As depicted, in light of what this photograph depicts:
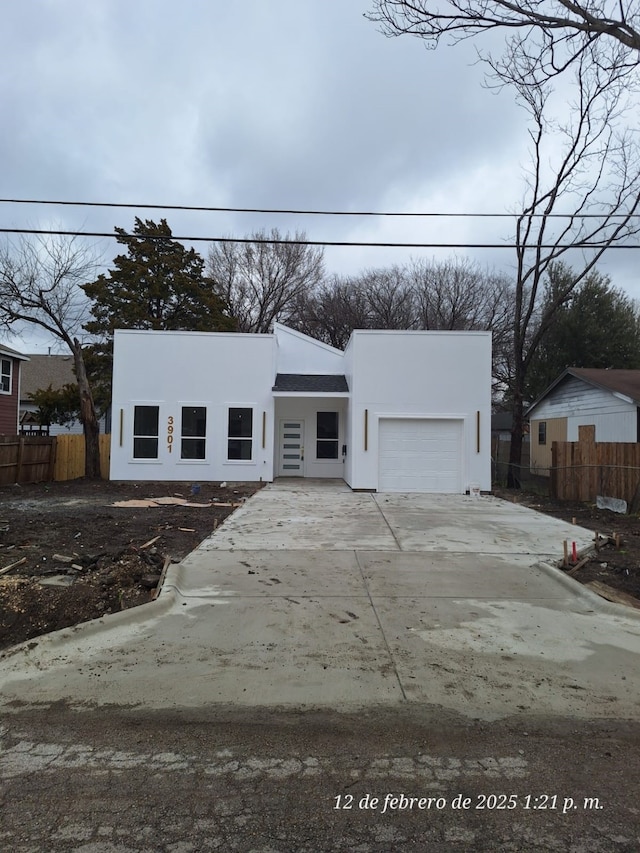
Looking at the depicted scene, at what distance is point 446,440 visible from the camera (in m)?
15.9

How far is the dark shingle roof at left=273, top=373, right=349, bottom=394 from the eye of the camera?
17.3 m

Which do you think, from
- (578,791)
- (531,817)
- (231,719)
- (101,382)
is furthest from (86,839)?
(101,382)

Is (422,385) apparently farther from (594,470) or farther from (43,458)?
(43,458)

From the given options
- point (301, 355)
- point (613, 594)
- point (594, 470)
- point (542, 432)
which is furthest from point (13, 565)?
point (542, 432)

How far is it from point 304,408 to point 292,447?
148cm

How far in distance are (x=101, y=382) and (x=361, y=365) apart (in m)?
18.9

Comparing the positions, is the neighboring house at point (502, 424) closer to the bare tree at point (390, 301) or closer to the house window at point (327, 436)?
the bare tree at point (390, 301)

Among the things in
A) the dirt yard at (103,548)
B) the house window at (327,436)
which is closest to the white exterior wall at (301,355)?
the house window at (327,436)

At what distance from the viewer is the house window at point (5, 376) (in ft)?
83.2

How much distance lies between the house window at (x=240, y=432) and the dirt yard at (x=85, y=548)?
2.36m

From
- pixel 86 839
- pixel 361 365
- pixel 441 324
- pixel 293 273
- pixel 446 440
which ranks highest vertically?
pixel 293 273

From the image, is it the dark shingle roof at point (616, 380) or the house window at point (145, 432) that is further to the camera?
the dark shingle roof at point (616, 380)

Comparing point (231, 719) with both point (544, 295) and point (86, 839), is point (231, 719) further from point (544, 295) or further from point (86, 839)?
point (544, 295)
